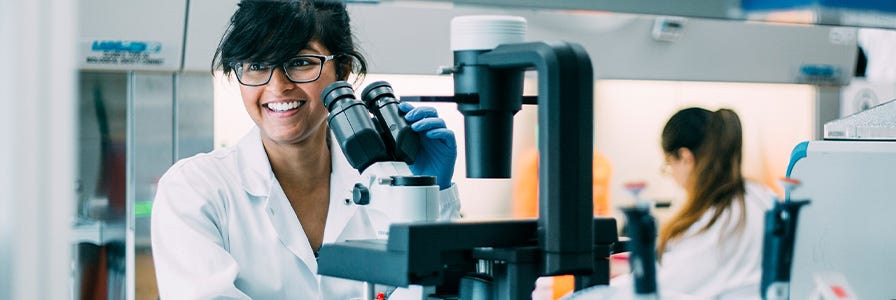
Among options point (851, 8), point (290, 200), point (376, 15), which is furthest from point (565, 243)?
point (376, 15)

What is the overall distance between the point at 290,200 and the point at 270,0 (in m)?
0.45

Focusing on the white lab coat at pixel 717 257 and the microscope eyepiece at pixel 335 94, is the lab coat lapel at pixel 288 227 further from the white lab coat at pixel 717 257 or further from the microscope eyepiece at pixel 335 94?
the white lab coat at pixel 717 257

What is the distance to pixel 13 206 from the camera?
2.38 ft

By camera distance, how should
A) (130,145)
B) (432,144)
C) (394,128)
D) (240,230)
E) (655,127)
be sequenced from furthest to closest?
1. (655,127)
2. (130,145)
3. (240,230)
4. (432,144)
5. (394,128)

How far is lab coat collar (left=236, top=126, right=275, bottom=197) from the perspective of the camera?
6.34 feet

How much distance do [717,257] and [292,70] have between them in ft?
5.18

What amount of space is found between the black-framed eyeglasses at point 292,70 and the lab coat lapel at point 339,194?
0.15 m

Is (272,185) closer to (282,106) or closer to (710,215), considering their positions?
(282,106)

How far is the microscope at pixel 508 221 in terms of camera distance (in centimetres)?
102

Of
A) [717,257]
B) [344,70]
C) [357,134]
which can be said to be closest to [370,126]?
[357,134]

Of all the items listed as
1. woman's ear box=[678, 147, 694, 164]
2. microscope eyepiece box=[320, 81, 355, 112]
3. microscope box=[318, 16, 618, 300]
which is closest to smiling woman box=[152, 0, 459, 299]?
microscope eyepiece box=[320, 81, 355, 112]

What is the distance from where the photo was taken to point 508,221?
3.55 feet

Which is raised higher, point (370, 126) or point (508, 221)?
point (370, 126)

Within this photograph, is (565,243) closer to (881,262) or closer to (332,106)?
(332,106)
